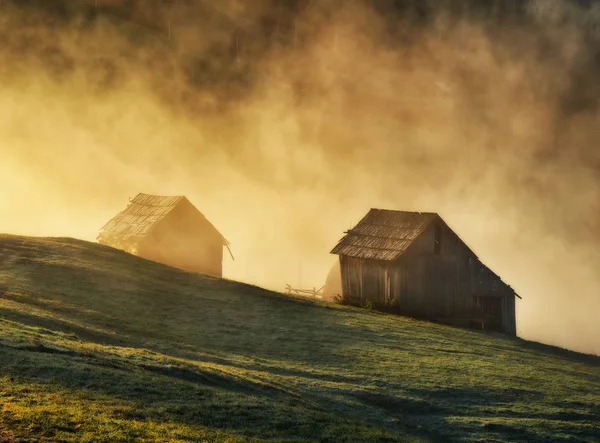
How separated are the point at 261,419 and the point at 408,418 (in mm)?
7421

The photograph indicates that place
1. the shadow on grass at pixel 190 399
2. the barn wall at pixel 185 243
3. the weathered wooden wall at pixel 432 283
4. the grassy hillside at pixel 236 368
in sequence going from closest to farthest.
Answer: the grassy hillside at pixel 236 368 → the shadow on grass at pixel 190 399 → the weathered wooden wall at pixel 432 283 → the barn wall at pixel 185 243

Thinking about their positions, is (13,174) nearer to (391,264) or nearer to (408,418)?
(391,264)

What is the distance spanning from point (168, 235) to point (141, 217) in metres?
3.94

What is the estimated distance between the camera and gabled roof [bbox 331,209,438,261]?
59938mm

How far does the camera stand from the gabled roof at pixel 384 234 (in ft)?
197

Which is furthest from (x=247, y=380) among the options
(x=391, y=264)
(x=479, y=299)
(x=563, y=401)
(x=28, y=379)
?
(x=479, y=299)

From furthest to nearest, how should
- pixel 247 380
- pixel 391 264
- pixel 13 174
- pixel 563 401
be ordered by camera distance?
1. pixel 13 174
2. pixel 391 264
3. pixel 563 401
4. pixel 247 380

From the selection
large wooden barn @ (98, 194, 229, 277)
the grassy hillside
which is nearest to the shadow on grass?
the grassy hillside

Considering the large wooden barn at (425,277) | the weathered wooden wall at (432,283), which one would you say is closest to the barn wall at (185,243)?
the large wooden barn at (425,277)

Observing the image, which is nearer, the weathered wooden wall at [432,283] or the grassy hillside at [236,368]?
the grassy hillside at [236,368]

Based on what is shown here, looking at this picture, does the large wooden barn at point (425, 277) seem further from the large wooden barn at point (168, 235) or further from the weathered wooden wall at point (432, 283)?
the large wooden barn at point (168, 235)

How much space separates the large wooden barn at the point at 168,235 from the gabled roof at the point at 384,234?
16.8 meters

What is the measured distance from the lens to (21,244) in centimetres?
5562

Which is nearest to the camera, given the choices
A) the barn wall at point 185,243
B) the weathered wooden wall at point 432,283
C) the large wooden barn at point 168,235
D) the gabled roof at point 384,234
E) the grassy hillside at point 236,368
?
the grassy hillside at point 236,368
